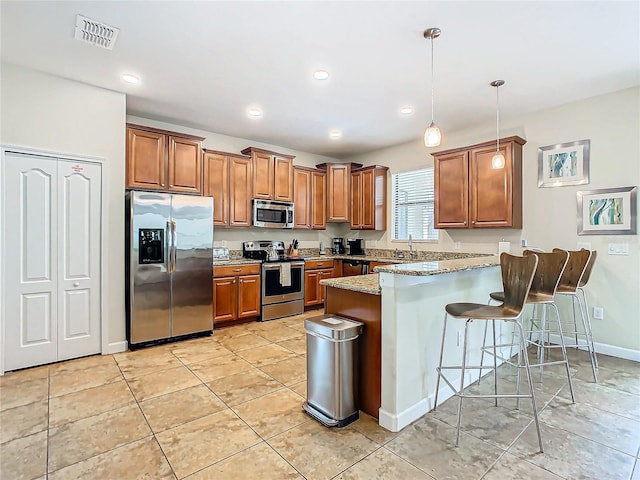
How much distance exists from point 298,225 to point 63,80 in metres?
3.56

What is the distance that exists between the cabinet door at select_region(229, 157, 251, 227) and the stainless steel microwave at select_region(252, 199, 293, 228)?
123 mm

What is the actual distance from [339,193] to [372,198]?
0.64 m

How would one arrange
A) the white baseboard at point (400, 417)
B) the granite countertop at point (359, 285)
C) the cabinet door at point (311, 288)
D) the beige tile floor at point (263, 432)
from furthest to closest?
1. the cabinet door at point (311, 288)
2. the granite countertop at point (359, 285)
3. the white baseboard at point (400, 417)
4. the beige tile floor at point (263, 432)

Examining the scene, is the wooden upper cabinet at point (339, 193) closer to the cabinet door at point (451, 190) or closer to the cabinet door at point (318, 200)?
the cabinet door at point (318, 200)

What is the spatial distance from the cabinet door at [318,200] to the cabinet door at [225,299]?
6.41 ft

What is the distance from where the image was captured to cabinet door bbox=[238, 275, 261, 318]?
4711 mm

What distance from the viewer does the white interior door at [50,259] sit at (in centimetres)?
313

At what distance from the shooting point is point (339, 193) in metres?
6.12

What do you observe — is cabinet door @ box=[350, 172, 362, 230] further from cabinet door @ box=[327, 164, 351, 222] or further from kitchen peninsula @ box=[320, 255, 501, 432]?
kitchen peninsula @ box=[320, 255, 501, 432]

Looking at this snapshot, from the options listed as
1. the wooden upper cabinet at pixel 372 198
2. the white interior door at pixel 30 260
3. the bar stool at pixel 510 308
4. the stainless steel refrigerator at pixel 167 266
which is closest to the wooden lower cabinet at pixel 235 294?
the stainless steel refrigerator at pixel 167 266

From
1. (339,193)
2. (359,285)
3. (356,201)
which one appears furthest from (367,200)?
(359,285)

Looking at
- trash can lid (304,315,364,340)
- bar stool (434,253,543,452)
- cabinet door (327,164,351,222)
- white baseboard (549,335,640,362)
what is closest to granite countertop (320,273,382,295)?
trash can lid (304,315,364,340)

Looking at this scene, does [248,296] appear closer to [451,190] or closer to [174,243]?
[174,243]

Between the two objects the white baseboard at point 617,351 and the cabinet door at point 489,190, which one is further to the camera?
the cabinet door at point 489,190
